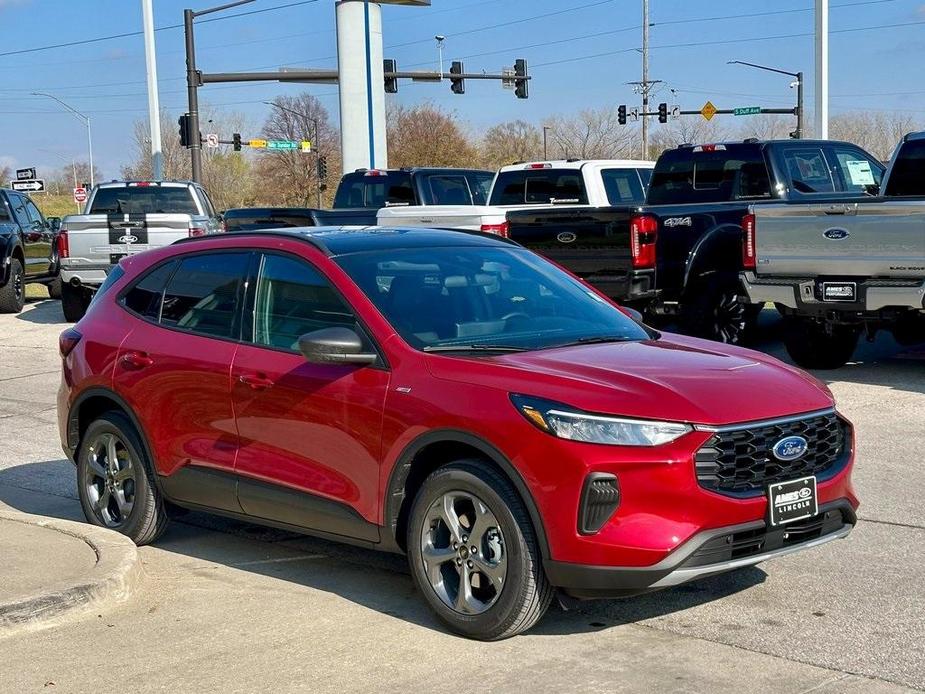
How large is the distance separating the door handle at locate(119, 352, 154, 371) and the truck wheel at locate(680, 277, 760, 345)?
25.7 feet

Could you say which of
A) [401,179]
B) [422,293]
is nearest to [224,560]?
[422,293]

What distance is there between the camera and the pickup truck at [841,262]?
439 inches

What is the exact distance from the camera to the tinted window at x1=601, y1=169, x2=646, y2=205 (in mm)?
17297

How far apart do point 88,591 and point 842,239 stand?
25.6ft

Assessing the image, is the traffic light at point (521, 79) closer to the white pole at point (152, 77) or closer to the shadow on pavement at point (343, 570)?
the white pole at point (152, 77)

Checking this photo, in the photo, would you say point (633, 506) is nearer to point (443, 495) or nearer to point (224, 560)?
point (443, 495)

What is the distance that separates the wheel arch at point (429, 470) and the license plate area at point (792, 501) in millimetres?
919

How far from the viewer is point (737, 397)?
205 inches

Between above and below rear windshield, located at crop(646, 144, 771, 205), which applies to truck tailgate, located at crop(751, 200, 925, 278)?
below

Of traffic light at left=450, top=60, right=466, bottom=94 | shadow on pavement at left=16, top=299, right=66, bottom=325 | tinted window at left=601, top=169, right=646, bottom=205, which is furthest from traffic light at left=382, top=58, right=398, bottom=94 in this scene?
tinted window at left=601, top=169, right=646, bottom=205

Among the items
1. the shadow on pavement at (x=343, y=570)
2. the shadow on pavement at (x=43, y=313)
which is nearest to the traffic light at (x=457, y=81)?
the shadow on pavement at (x=43, y=313)

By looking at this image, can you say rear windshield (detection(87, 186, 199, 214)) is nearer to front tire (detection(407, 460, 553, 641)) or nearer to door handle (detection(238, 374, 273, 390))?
door handle (detection(238, 374, 273, 390))

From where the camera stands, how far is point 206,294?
683 centimetres

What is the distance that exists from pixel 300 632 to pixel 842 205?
7.49m
